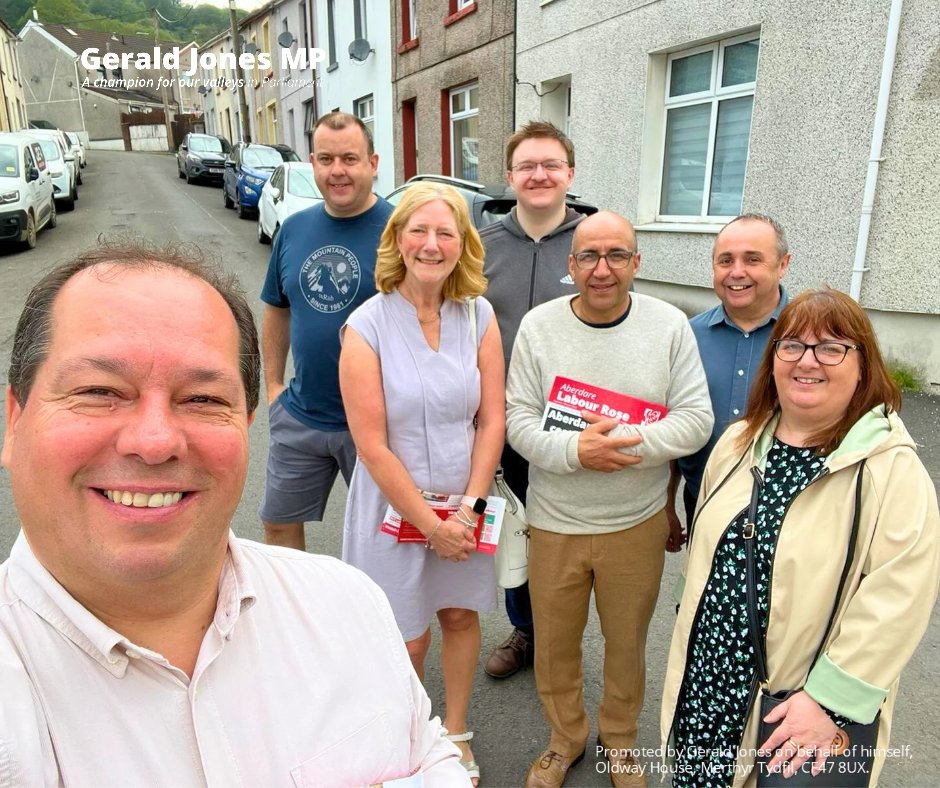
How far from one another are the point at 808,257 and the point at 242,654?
21.9 ft

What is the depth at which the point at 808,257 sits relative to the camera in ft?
20.7

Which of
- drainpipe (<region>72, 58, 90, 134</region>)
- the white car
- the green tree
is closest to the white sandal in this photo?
the white car

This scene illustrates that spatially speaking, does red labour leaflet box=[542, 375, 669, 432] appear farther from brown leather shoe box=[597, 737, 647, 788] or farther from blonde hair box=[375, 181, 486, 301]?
brown leather shoe box=[597, 737, 647, 788]

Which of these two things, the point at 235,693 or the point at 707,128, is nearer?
the point at 235,693

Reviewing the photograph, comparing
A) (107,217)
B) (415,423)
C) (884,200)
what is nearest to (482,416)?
(415,423)

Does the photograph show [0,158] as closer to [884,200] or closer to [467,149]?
[467,149]

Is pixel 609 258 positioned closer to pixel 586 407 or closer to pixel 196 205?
pixel 586 407

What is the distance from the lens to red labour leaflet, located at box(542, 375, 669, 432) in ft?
6.89

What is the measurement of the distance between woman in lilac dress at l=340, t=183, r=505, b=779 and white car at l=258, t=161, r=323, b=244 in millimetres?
8820

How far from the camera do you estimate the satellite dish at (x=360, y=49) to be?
16.3 meters

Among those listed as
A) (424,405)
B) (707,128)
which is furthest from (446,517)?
(707,128)

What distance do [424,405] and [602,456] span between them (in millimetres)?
601

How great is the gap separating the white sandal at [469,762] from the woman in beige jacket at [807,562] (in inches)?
29.5

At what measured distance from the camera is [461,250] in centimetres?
219
